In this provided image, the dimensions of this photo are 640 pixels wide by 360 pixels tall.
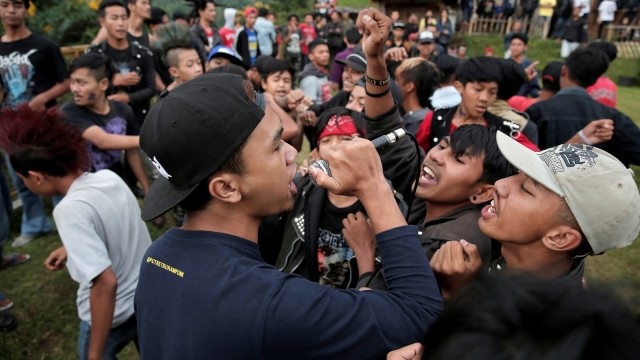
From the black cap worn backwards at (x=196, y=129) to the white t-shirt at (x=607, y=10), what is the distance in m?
19.8

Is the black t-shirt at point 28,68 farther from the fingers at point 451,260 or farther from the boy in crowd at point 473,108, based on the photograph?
the fingers at point 451,260

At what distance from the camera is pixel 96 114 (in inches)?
150

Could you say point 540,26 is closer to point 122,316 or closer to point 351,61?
point 351,61

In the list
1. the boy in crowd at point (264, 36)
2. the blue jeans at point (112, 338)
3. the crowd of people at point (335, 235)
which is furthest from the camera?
the boy in crowd at point (264, 36)

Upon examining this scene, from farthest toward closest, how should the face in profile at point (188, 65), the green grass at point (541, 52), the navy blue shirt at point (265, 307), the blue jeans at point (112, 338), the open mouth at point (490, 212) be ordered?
1. the green grass at point (541, 52)
2. the face in profile at point (188, 65)
3. the blue jeans at point (112, 338)
4. the open mouth at point (490, 212)
5. the navy blue shirt at point (265, 307)

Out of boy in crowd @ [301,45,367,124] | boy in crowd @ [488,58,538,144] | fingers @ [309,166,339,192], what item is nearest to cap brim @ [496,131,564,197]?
fingers @ [309,166,339,192]

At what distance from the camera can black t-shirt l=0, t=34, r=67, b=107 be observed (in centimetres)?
437

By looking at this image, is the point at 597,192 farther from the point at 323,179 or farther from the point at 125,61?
the point at 125,61

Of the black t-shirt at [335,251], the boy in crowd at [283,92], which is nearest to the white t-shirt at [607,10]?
the boy in crowd at [283,92]

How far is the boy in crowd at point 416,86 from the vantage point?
424 cm

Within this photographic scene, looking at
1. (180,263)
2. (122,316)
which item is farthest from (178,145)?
(122,316)

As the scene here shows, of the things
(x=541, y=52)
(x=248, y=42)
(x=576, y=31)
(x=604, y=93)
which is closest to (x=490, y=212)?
(x=604, y=93)

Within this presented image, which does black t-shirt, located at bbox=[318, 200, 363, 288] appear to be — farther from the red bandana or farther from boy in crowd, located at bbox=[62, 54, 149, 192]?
boy in crowd, located at bbox=[62, 54, 149, 192]

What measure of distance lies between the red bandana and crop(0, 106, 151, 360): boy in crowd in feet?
4.21
